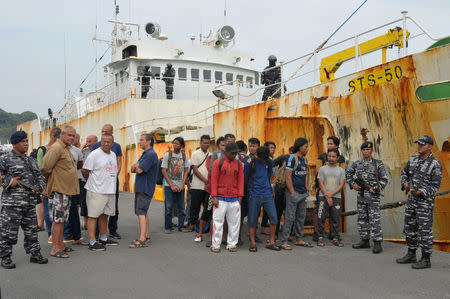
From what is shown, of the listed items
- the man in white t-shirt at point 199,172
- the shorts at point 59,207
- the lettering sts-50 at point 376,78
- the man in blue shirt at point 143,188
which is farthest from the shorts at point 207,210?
the lettering sts-50 at point 376,78

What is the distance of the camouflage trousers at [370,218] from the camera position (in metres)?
5.76

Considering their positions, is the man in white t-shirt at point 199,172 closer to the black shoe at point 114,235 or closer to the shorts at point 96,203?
the black shoe at point 114,235

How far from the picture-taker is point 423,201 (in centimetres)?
487

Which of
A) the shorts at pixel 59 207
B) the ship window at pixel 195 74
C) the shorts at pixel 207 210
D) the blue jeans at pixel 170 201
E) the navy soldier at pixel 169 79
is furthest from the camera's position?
the ship window at pixel 195 74

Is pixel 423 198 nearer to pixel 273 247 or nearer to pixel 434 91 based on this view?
pixel 273 247

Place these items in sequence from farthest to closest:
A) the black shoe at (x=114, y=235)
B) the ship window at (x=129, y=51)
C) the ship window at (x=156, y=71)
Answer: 1. the ship window at (x=129, y=51)
2. the ship window at (x=156, y=71)
3. the black shoe at (x=114, y=235)

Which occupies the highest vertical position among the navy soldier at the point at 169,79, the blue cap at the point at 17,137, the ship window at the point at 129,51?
the ship window at the point at 129,51

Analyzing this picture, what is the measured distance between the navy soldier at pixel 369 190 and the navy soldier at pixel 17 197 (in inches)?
168

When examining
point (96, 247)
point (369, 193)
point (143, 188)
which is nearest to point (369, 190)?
point (369, 193)

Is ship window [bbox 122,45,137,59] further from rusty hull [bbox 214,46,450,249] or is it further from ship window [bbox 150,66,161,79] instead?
rusty hull [bbox 214,46,450,249]

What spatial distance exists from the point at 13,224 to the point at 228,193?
274cm

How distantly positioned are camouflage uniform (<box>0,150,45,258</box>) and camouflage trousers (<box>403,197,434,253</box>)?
4552 millimetres

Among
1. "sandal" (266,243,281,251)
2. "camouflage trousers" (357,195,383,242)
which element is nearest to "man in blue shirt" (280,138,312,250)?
"sandal" (266,243,281,251)

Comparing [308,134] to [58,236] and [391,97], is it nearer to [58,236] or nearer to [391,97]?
[391,97]
